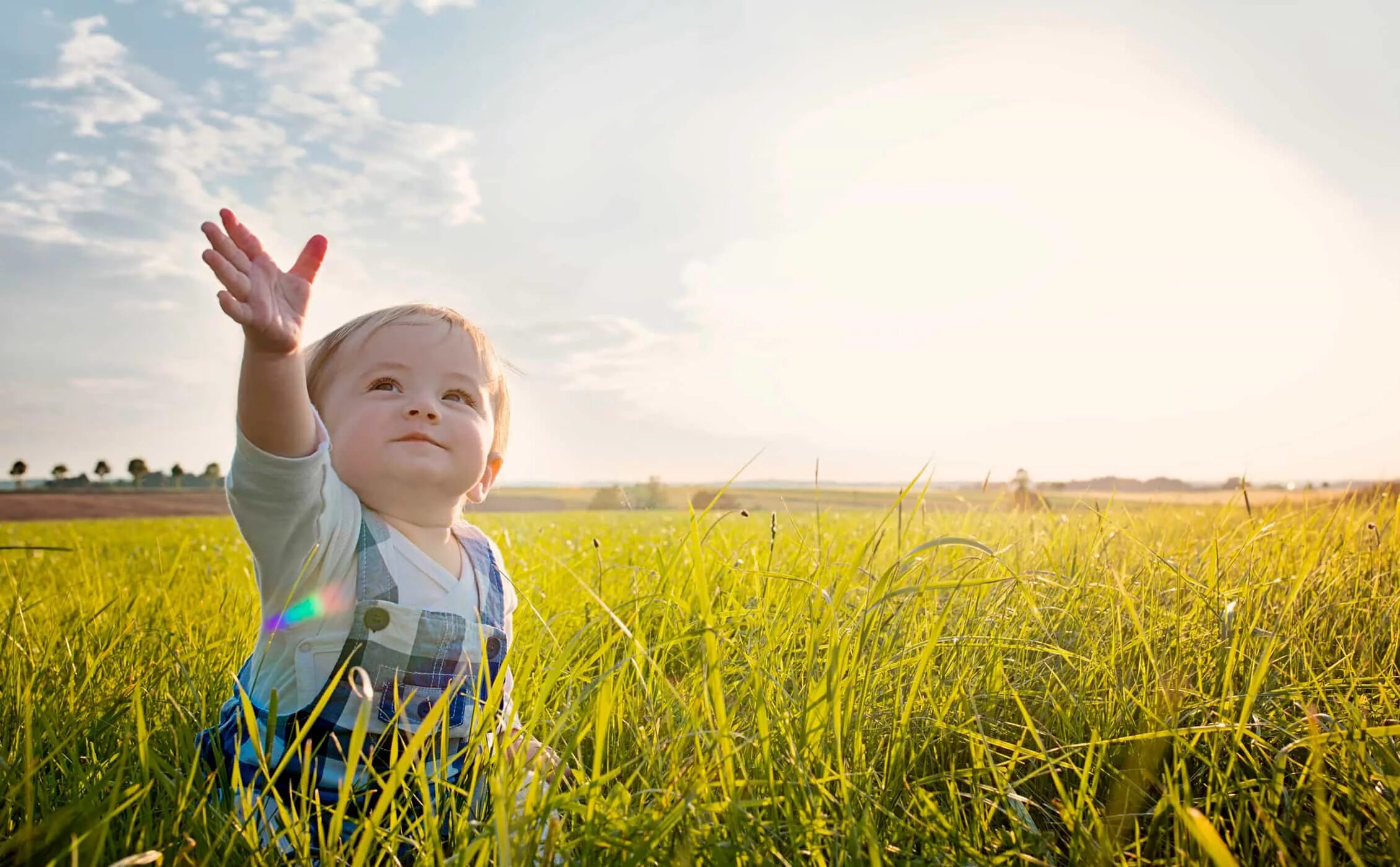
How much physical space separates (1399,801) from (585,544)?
A: 18.4 ft

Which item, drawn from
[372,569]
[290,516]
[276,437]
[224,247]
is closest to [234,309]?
[224,247]

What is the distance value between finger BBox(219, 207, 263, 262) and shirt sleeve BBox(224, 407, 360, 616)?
38cm

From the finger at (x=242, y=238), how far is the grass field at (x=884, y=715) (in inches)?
38.9

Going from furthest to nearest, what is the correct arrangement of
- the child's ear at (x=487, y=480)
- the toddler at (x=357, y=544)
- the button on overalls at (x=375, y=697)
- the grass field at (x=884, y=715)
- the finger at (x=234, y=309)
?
the child's ear at (x=487, y=480) → the button on overalls at (x=375, y=697) → the toddler at (x=357, y=544) → the finger at (x=234, y=309) → the grass field at (x=884, y=715)

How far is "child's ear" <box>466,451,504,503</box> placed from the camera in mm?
2768

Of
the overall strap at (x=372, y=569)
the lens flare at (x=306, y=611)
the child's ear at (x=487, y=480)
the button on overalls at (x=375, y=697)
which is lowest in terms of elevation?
the button on overalls at (x=375, y=697)

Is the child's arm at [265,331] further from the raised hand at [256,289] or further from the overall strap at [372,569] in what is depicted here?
the overall strap at [372,569]

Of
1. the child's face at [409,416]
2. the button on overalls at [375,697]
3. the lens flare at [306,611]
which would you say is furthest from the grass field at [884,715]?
the child's face at [409,416]

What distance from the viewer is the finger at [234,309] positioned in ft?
6.04

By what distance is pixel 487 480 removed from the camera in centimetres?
290

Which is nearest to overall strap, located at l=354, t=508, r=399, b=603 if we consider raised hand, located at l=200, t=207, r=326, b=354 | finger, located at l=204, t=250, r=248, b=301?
raised hand, located at l=200, t=207, r=326, b=354

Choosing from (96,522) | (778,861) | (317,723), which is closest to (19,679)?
(317,723)

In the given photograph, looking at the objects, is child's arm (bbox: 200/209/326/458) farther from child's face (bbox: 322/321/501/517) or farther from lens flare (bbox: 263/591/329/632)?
lens flare (bbox: 263/591/329/632)

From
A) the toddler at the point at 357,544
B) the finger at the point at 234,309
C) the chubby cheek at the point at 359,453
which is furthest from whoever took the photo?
the chubby cheek at the point at 359,453
